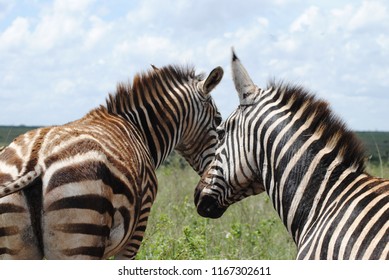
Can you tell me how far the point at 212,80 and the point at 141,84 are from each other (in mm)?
1133

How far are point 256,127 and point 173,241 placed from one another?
3.22 meters

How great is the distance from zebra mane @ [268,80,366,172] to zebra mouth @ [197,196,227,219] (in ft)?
4.17

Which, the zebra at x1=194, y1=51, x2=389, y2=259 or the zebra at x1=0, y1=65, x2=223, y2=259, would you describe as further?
the zebra at x1=0, y1=65, x2=223, y2=259

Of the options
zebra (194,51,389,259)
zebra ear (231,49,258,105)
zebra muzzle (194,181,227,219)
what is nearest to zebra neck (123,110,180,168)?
zebra muzzle (194,181,227,219)

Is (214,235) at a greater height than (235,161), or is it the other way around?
(235,161)

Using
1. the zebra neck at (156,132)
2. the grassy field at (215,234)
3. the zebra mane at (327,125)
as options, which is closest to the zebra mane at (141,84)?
the zebra neck at (156,132)

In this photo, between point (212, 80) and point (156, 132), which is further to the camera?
point (212, 80)

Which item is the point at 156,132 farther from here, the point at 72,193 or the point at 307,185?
the point at 307,185

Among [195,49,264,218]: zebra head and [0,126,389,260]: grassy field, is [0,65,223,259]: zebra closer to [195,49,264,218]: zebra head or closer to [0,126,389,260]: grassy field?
[195,49,264,218]: zebra head

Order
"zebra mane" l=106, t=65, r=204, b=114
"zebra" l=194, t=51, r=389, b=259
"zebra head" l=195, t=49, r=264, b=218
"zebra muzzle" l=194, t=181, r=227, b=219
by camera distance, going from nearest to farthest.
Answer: "zebra" l=194, t=51, r=389, b=259, "zebra head" l=195, t=49, r=264, b=218, "zebra muzzle" l=194, t=181, r=227, b=219, "zebra mane" l=106, t=65, r=204, b=114

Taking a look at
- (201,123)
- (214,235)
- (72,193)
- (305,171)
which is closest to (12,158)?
(72,193)

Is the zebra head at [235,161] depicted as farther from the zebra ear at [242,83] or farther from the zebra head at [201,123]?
the zebra head at [201,123]

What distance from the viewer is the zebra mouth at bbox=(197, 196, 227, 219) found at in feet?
19.0

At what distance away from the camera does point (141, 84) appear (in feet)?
24.8
